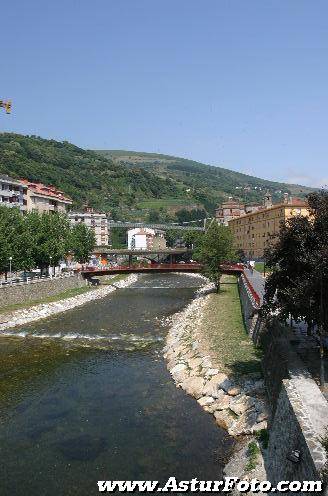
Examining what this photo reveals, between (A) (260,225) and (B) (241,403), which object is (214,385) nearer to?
(B) (241,403)

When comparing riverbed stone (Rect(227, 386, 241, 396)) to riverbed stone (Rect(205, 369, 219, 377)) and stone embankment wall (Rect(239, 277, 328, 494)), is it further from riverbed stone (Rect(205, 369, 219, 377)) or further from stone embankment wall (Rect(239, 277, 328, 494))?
riverbed stone (Rect(205, 369, 219, 377))

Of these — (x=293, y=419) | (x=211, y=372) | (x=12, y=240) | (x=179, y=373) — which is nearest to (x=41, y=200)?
(x=12, y=240)

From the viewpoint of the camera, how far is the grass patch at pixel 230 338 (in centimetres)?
3269

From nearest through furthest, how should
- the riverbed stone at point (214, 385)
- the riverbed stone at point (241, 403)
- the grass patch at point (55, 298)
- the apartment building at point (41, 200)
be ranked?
the riverbed stone at point (241, 403), the riverbed stone at point (214, 385), the grass patch at point (55, 298), the apartment building at point (41, 200)

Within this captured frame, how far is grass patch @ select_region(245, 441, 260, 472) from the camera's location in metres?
20.4

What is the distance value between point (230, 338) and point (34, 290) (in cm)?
3714

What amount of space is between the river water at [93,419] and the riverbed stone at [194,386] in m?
0.51

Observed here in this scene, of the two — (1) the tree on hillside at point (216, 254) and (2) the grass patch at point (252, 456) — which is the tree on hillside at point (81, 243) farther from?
(2) the grass patch at point (252, 456)

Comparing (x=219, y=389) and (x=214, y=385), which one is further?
(x=214, y=385)

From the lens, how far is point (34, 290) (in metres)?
68.8

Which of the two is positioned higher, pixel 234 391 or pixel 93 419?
pixel 234 391

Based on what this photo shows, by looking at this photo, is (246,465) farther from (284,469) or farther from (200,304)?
(200,304)

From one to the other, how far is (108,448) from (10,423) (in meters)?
6.56

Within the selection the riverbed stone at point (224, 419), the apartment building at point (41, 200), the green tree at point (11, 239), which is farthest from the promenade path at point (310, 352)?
the apartment building at point (41, 200)
